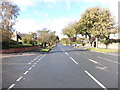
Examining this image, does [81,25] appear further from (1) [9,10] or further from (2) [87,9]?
(1) [9,10]

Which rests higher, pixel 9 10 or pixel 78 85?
pixel 9 10

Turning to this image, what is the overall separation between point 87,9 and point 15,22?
28.0 meters

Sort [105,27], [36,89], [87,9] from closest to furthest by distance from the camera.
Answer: [36,89] < [105,27] < [87,9]

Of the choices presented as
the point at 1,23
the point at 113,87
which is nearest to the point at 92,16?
the point at 1,23

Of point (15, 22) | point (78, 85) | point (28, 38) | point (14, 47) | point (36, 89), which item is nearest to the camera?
point (36, 89)

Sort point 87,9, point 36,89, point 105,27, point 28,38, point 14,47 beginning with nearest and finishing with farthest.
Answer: point 36,89, point 14,47, point 105,27, point 87,9, point 28,38

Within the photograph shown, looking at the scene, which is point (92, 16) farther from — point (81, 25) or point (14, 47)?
point (14, 47)

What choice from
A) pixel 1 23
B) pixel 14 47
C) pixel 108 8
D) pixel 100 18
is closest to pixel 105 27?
pixel 100 18

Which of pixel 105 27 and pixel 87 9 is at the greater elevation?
pixel 87 9

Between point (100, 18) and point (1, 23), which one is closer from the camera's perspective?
point (1, 23)

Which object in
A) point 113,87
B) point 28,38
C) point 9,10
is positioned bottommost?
point 113,87

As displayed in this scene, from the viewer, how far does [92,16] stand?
4112 cm

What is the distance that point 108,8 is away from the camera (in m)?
41.6

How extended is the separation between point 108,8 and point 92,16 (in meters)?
5.41
